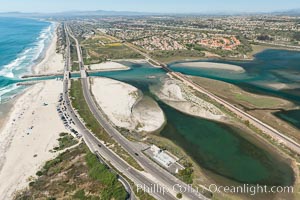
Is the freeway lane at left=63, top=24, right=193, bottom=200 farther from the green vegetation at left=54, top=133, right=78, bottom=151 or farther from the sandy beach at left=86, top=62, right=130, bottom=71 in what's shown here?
the sandy beach at left=86, top=62, right=130, bottom=71

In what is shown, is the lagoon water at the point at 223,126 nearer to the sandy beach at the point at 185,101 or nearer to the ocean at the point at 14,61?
the ocean at the point at 14,61

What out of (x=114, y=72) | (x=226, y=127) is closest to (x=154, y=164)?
(x=226, y=127)

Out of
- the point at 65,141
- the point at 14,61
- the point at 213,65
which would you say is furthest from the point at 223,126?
the point at 14,61

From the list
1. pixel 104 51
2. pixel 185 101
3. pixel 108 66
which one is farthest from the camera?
pixel 104 51

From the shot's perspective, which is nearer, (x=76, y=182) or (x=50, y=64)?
(x=76, y=182)

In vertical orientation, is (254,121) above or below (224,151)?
above

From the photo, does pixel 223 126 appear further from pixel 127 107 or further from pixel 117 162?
pixel 117 162
